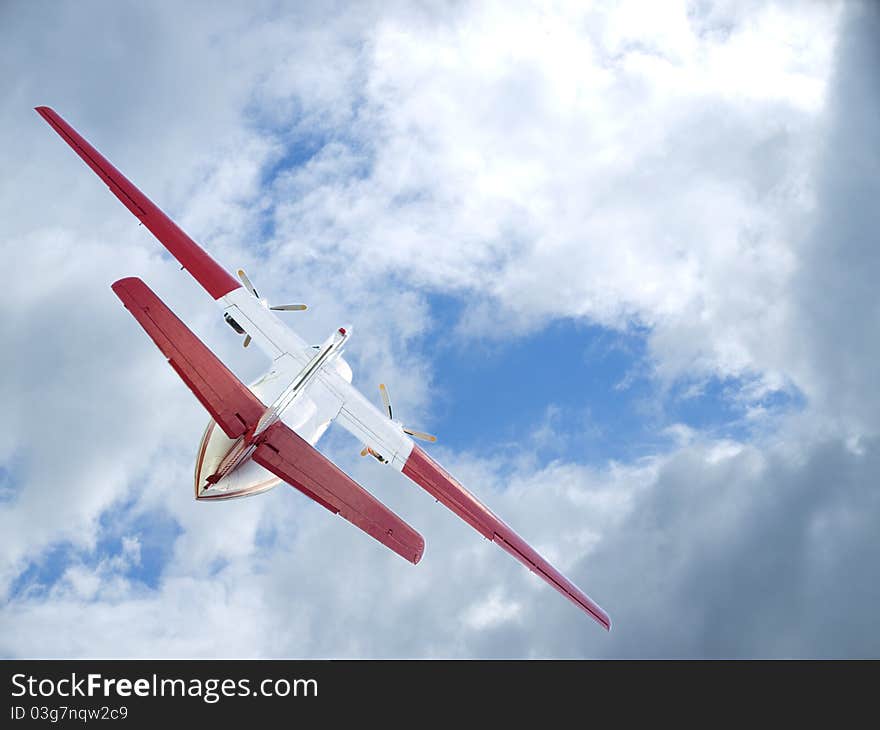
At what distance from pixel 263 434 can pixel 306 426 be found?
1325 centimetres

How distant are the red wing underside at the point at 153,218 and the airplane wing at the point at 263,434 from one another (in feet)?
42.8

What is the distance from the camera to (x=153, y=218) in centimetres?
4109

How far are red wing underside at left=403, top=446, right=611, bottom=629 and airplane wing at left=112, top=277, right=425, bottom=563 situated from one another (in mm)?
7546

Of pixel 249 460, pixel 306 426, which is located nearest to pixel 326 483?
pixel 249 460

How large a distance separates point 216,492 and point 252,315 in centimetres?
1069

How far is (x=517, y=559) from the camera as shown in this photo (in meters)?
39.5

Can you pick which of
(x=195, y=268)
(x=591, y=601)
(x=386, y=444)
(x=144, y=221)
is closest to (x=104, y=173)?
(x=144, y=221)

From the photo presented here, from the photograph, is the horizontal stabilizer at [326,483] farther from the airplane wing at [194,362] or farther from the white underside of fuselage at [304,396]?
the white underside of fuselage at [304,396]

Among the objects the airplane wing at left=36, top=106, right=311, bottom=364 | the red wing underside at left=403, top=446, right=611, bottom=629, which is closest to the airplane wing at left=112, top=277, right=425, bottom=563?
the red wing underside at left=403, top=446, right=611, bottom=629

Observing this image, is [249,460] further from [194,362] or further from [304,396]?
[194,362]

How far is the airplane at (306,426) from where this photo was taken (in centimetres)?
3092

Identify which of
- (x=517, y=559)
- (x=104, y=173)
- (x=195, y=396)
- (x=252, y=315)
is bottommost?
(x=195, y=396)

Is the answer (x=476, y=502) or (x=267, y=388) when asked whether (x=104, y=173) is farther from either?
(x=476, y=502)

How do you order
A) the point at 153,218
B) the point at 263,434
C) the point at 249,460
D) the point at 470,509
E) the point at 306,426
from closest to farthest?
the point at 263,434 < the point at 249,460 < the point at 470,509 < the point at 153,218 < the point at 306,426
